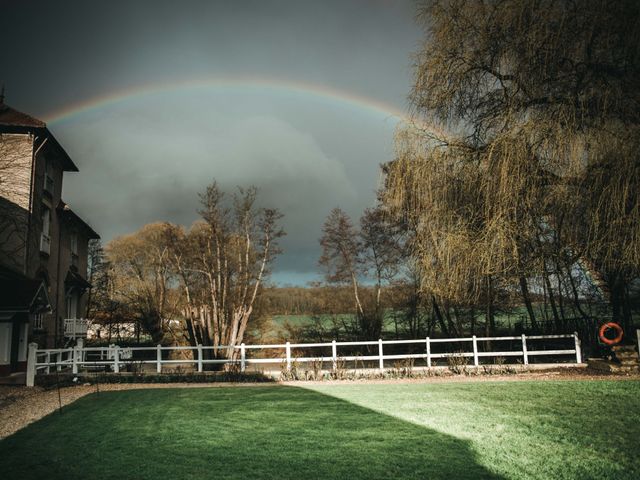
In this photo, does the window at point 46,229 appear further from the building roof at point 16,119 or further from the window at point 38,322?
the building roof at point 16,119

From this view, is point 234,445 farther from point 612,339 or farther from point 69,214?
point 69,214

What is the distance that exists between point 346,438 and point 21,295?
15.1 meters

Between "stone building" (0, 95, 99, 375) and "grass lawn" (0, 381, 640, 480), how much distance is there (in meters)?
8.98

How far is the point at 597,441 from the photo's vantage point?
6.22 meters

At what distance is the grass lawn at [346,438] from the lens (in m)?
5.39

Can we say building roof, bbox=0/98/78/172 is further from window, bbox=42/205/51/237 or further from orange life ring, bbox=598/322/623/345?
orange life ring, bbox=598/322/623/345

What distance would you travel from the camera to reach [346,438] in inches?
271

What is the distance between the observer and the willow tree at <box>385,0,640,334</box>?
982cm

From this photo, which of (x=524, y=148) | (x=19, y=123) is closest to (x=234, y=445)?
(x=524, y=148)

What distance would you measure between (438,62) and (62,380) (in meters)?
14.6

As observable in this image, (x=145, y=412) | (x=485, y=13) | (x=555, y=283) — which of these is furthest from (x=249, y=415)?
(x=485, y=13)

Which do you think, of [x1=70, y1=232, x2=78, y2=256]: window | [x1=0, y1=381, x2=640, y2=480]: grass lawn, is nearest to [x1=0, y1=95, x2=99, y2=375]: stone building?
[x1=70, y1=232, x2=78, y2=256]: window

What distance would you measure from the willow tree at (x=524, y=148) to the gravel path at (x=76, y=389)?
2626 millimetres

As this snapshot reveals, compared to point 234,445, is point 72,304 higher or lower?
higher
